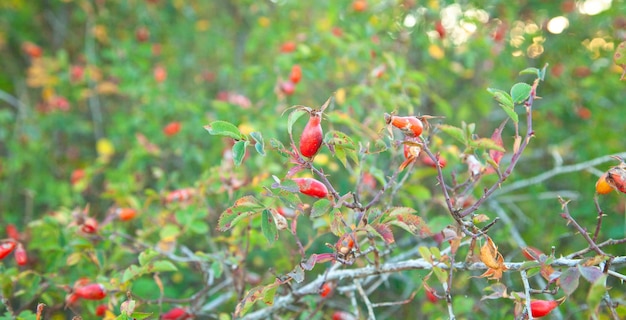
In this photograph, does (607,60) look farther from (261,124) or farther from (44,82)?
(44,82)

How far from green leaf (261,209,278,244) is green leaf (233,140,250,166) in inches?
6.4

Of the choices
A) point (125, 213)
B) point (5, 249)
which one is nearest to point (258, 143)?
point (5, 249)

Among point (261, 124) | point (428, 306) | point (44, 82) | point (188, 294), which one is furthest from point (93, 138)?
point (428, 306)

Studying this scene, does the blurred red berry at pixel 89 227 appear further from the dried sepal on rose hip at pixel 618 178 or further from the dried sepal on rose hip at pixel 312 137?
the dried sepal on rose hip at pixel 618 178

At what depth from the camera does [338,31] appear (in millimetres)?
2471

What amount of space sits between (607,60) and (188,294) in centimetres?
222

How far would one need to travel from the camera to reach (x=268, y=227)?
3.58 feet

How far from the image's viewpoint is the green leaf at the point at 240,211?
1079 mm

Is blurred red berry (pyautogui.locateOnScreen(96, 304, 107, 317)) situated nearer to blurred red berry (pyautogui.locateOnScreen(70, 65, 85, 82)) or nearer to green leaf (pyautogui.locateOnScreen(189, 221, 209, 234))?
green leaf (pyautogui.locateOnScreen(189, 221, 209, 234))

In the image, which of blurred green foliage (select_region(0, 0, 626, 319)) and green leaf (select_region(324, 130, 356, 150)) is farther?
blurred green foliage (select_region(0, 0, 626, 319))

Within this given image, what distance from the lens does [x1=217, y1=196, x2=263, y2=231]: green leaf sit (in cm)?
108

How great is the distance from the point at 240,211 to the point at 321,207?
18cm

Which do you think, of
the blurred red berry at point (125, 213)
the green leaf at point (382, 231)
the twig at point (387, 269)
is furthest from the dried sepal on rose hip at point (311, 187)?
the blurred red berry at point (125, 213)

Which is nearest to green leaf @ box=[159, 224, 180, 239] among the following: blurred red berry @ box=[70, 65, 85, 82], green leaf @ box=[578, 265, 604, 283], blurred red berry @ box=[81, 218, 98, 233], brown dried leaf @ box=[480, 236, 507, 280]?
blurred red berry @ box=[81, 218, 98, 233]
